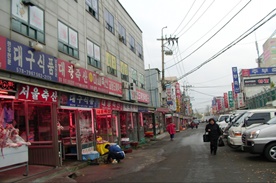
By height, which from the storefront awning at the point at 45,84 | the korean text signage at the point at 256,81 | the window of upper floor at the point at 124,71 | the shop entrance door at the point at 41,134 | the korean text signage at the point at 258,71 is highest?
the korean text signage at the point at 258,71

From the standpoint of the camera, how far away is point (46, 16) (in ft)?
39.9

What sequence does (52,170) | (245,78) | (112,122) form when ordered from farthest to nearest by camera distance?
(245,78) → (112,122) → (52,170)

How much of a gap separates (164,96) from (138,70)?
2049 centimetres

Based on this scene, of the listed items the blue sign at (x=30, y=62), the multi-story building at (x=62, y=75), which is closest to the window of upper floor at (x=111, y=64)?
the multi-story building at (x=62, y=75)

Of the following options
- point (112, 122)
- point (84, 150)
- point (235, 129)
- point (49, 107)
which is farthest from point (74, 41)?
point (235, 129)

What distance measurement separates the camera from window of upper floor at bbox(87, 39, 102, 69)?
1636cm

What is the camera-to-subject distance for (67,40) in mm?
13836

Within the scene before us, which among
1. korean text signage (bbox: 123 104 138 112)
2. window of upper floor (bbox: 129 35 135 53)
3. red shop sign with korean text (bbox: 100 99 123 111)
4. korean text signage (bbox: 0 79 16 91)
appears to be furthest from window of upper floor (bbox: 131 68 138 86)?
korean text signage (bbox: 0 79 16 91)

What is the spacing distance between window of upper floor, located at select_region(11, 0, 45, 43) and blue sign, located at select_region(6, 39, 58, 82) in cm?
87

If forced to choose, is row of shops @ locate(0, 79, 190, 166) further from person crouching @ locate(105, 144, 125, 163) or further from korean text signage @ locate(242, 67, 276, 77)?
korean text signage @ locate(242, 67, 276, 77)

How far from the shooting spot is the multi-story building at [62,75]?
32.1ft

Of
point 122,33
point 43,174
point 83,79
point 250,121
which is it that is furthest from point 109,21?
point 43,174

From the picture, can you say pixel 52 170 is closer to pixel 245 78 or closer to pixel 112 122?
pixel 112 122

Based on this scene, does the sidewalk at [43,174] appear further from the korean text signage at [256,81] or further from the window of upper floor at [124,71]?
the korean text signage at [256,81]
